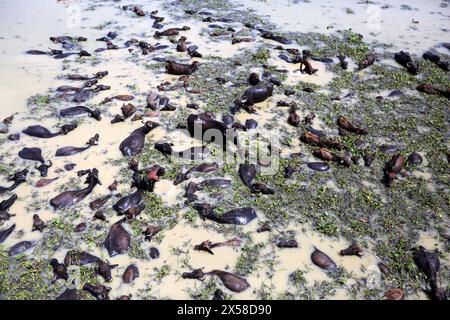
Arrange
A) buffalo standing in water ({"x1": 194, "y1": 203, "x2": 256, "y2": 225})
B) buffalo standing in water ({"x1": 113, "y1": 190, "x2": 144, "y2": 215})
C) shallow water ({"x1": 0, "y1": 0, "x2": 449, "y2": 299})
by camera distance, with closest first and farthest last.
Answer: shallow water ({"x1": 0, "y1": 0, "x2": 449, "y2": 299}), buffalo standing in water ({"x1": 194, "y1": 203, "x2": 256, "y2": 225}), buffalo standing in water ({"x1": 113, "y1": 190, "x2": 144, "y2": 215})

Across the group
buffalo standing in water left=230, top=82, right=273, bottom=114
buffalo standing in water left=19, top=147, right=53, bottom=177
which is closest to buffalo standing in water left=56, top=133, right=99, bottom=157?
buffalo standing in water left=19, top=147, right=53, bottom=177

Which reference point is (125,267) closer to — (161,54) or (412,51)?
(161,54)

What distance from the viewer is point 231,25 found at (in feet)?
40.4

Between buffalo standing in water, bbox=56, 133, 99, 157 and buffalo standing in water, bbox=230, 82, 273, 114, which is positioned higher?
buffalo standing in water, bbox=230, 82, 273, 114

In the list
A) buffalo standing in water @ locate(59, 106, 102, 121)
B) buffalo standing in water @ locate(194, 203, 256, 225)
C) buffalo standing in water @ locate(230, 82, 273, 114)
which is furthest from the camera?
buffalo standing in water @ locate(230, 82, 273, 114)

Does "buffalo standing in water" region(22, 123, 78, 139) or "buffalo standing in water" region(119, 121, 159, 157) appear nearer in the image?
"buffalo standing in water" region(119, 121, 159, 157)

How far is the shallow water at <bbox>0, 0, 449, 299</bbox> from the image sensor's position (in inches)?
201

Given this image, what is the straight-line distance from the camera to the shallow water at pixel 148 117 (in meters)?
5.11

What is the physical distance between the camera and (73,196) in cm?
606

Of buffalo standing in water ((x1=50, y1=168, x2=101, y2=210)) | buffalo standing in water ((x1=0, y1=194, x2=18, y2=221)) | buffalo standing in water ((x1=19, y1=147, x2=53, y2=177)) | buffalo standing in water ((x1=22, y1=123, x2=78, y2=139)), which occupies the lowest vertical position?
buffalo standing in water ((x1=0, y1=194, x2=18, y2=221))

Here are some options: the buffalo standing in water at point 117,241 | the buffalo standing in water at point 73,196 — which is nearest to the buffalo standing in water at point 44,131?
the buffalo standing in water at point 73,196

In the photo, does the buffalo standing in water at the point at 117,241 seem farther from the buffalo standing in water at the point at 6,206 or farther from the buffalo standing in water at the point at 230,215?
the buffalo standing in water at the point at 6,206

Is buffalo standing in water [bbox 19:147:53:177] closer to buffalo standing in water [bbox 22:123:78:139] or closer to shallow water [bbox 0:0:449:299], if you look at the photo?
shallow water [bbox 0:0:449:299]

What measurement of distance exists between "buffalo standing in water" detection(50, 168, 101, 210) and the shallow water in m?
0.11
